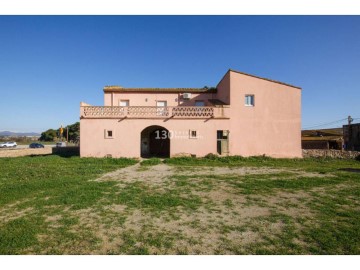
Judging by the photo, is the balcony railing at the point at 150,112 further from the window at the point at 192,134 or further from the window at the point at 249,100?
the window at the point at 249,100

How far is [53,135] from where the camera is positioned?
6384 cm

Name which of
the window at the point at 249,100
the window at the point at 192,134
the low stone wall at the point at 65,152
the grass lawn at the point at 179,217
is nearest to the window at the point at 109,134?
the low stone wall at the point at 65,152

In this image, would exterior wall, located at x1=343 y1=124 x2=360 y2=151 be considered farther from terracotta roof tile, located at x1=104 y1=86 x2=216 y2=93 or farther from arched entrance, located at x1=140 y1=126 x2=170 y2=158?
arched entrance, located at x1=140 y1=126 x2=170 y2=158

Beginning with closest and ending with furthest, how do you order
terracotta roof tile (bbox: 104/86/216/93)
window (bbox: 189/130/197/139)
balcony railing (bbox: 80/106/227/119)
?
balcony railing (bbox: 80/106/227/119), window (bbox: 189/130/197/139), terracotta roof tile (bbox: 104/86/216/93)

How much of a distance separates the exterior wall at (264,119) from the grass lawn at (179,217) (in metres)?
7.63

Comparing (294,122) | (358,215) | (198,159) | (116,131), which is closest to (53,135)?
(116,131)

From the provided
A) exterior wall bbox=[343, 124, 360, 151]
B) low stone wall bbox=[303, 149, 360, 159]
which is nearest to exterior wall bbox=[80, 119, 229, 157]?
low stone wall bbox=[303, 149, 360, 159]

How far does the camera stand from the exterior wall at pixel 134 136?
15117mm

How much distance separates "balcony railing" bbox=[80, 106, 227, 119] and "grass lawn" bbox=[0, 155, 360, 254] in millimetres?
7796

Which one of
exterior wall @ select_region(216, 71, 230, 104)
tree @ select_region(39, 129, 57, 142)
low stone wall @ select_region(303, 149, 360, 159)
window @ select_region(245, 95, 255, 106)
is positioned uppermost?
exterior wall @ select_region(216, 71, 230, 104)

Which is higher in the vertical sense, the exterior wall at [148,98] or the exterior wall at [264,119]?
the exterior wall at [148,98]

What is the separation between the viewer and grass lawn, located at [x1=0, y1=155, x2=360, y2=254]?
3.45m

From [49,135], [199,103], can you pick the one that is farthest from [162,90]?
[49,135]

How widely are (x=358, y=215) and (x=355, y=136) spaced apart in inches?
1148
